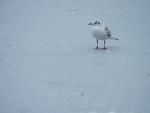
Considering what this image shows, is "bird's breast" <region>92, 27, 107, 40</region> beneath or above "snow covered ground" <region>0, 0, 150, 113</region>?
above

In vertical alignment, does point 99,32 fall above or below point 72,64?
above

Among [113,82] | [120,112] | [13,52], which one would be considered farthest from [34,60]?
[120,112]

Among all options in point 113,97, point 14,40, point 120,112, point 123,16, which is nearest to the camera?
point 120,112

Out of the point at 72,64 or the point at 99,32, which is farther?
the point at 99,32

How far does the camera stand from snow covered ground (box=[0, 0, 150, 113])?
560cm

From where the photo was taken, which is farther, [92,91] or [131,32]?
[131,32]

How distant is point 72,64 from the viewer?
7.57 meters

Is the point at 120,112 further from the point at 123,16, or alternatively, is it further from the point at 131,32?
the point at 123,16

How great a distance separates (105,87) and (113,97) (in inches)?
17.4

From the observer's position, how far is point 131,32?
34.9 ft

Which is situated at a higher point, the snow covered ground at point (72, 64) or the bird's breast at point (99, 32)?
the bird's breast at point (99, 32)

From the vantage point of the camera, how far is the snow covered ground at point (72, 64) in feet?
18.4

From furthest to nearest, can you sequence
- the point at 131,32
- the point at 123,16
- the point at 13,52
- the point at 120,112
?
the point at 123,16, the point at 131,32, the point at 13,52, the point at 120,112

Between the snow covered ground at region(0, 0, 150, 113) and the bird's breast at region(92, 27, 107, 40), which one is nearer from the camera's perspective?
→ the snow covered ground at region(0, 0, 150, 113)
